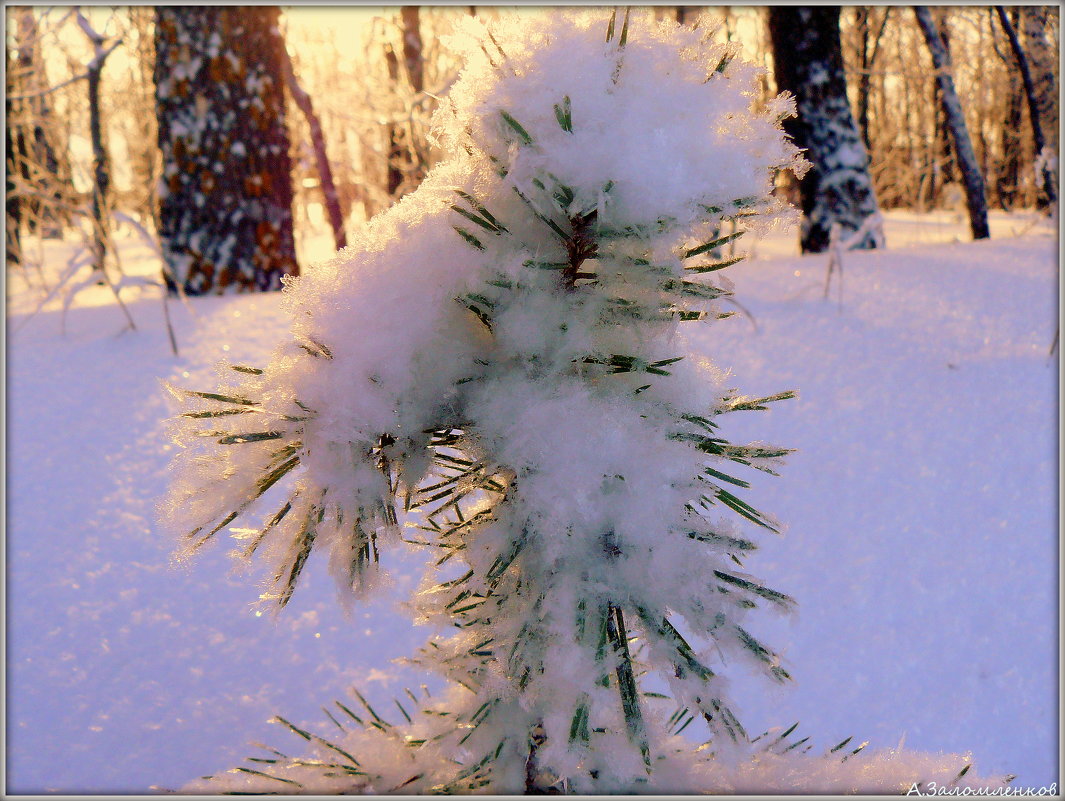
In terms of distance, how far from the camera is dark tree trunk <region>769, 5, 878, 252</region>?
3.46 m

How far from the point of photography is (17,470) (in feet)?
4.78

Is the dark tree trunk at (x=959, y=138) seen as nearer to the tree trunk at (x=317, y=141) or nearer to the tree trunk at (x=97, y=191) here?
the tree trunk at (x=317, y=141)

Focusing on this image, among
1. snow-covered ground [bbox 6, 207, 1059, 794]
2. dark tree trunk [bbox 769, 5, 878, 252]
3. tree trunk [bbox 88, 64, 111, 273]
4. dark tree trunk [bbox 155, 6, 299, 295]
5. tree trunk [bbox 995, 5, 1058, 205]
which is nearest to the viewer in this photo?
snow-covered ground [bbox 6, 207, 1059, 794]

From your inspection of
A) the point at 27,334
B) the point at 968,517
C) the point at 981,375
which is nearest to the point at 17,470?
the point at 27,334

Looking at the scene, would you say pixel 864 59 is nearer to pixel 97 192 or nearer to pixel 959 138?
pixel 959 138

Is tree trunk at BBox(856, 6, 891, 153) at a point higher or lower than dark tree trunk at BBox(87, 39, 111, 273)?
higher

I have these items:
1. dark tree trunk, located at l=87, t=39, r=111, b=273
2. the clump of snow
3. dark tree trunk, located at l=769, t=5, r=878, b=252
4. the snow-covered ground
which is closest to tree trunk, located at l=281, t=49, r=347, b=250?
dark tree trunk, located at l=87, t=39, r=111, b=273

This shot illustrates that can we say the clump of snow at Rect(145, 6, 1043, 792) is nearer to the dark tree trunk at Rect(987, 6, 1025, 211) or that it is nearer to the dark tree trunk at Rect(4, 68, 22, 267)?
the dark tree trunk at Rect(4, 68, 22, 267)

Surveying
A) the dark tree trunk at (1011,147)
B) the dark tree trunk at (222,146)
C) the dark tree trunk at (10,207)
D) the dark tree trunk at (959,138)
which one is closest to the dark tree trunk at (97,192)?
the dark tree trunk at (222,146)

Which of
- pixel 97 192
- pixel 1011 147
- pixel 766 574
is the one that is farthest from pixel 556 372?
pixel 1011 147

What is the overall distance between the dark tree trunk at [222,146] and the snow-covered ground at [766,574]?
0.65m

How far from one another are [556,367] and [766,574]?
0.98 meters

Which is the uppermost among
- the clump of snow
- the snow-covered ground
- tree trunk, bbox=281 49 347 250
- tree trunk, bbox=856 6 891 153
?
tree trunk, bbox=856 6 891 153

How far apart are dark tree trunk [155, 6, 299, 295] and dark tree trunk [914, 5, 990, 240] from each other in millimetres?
3654
